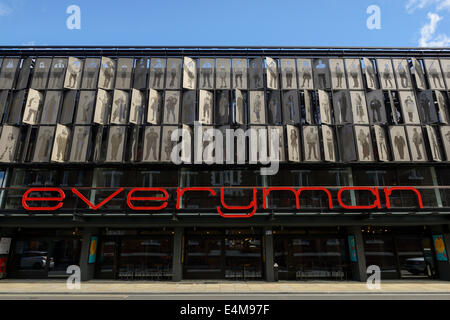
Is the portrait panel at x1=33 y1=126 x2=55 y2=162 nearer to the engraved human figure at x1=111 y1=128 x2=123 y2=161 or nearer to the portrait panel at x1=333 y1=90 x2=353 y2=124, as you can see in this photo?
the engraved human figure at x1=111 y1=128 x2=123 y2=161

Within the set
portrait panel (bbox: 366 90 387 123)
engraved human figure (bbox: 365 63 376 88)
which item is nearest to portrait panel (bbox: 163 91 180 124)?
portrait panel (bbox: 366 90 387 123)

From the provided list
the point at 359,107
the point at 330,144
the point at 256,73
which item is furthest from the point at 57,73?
the point at 359,107

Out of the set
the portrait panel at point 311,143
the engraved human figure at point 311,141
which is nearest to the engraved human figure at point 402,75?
the portrait panel at point 311,143

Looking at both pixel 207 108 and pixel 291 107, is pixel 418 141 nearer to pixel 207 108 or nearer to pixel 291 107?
pixel 291 107

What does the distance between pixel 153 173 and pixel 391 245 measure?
61.2ft

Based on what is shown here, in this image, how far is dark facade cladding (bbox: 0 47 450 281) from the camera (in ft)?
61.3

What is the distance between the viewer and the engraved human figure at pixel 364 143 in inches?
774

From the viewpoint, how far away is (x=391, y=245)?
2000 centimetres

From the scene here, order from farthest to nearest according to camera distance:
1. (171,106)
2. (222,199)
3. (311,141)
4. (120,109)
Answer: (171,106), (120,109), (311,141), (222,199)

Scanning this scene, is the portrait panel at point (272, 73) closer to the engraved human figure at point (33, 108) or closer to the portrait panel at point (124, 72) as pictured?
the portrait panel at point (124, 72)

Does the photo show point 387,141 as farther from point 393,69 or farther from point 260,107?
point 260,107

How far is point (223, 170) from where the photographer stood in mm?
20453

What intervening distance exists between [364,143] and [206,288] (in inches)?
590

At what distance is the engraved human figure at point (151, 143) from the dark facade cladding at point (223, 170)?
0.28 ft
